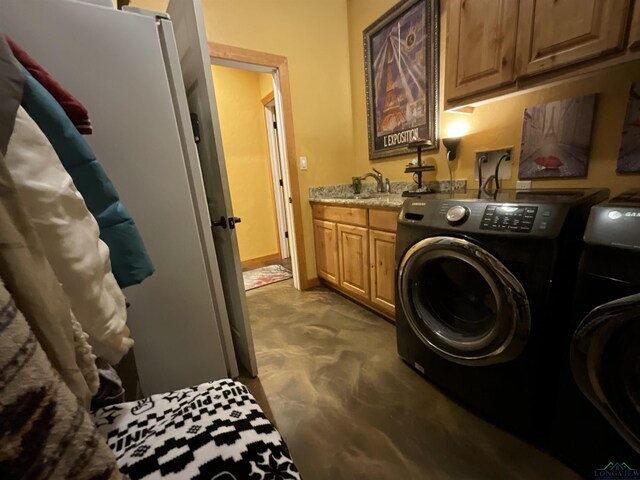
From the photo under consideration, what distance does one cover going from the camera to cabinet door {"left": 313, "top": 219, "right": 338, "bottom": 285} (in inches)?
93.0

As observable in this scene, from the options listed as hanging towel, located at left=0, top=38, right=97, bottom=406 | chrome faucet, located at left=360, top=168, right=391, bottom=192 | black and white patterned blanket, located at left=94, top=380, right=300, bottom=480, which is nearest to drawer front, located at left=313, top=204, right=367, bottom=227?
chrome faucet, located at left=360, top=168, right=391, bottom=192

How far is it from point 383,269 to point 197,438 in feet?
5.01

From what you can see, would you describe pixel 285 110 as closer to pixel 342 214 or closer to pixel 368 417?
pixel 342 214

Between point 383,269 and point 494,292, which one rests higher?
point 494,292

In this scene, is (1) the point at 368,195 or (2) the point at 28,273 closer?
(2) the point at 28,273

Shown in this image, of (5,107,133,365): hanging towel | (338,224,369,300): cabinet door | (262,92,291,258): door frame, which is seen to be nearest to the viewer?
(5,107,133,365): hanging towel

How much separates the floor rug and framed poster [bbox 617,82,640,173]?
2648mm

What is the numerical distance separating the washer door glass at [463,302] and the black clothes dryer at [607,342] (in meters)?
0.15

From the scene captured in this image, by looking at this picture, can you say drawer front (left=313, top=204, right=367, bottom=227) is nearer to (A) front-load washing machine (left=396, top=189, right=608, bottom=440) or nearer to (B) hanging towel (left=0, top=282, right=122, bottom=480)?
(A) front-load washing machine (left=396, top=189, right=608, bottom=440)

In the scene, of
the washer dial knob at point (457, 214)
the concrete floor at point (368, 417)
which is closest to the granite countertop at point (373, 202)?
the washer dial knob at point (457, 214)

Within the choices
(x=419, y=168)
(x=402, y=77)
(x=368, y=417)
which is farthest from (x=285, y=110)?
(x=368, y=417)

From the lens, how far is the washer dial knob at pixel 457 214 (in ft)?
3.49

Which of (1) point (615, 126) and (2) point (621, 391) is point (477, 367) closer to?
(2) point (621, 391)

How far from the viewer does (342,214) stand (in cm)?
217
